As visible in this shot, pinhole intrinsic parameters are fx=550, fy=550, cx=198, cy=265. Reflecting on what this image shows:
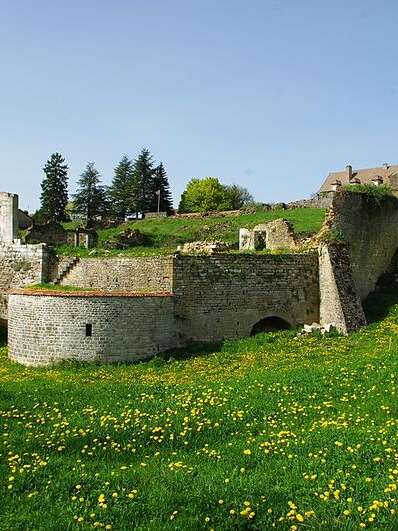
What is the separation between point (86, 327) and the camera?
17.4 meters

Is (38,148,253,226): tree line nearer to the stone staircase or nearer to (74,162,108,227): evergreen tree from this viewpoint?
(74,162,108,227): evergreen tree

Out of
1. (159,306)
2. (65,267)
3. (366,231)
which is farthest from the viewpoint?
(366,231)

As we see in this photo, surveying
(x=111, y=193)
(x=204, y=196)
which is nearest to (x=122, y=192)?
(x=111, y=193)

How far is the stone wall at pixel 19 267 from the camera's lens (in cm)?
2341

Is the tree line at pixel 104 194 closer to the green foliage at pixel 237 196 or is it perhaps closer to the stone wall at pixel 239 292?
the green foliage at pixel 237 196

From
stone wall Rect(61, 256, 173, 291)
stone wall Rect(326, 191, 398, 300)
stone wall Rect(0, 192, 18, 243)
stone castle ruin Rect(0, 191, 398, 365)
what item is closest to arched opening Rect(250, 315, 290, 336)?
stone castle ruin Rect(0, 191, 398, 365)

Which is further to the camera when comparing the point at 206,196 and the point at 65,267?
the point at 206,196

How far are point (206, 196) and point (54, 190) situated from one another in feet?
74.3

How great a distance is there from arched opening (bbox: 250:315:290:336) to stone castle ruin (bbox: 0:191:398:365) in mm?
43

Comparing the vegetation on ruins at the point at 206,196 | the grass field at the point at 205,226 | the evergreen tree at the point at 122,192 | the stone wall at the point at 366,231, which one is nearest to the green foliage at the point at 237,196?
the vegetation on ruins at the point at 206,196

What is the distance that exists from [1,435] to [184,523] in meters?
4.73

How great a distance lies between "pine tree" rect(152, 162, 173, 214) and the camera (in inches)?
2783

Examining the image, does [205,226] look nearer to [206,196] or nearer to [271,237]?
[271,237]

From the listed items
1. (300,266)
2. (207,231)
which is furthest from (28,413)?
(207,231)
